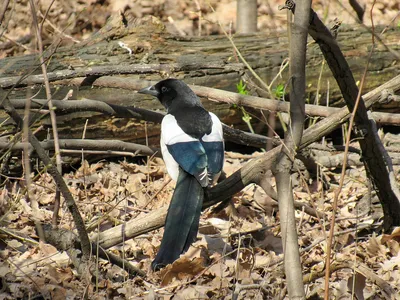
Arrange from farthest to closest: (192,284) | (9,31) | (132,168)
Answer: (9,31), (132,168), (192,284)

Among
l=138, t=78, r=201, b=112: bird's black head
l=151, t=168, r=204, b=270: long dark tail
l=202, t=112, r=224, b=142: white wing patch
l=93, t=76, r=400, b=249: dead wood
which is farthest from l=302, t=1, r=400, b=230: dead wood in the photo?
l=138, t=78, r=201, b=112: bird's black head

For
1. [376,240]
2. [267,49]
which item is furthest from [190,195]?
[267,49]

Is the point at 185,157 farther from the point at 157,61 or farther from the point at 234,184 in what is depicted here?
the point at 157,61

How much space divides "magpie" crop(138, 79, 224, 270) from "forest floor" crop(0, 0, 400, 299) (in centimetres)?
30

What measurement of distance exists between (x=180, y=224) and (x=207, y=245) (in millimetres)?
1074

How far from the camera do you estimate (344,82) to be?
124 inches

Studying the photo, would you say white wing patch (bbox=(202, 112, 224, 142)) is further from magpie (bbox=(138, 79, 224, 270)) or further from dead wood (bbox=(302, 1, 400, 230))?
dead wood (bbox=(302, 1, 400, 230))

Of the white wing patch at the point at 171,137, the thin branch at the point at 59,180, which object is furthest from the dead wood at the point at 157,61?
the thin branch at the point at 59,180

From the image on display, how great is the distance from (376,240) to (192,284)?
118cm

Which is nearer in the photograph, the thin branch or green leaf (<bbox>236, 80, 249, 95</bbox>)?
the thin branch

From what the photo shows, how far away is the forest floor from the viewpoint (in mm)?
3312

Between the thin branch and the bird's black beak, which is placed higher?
the bird's black beak

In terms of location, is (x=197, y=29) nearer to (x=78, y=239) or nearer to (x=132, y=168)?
(x=132, y=168)

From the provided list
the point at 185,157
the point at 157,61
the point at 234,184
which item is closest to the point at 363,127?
the point at 234,184
